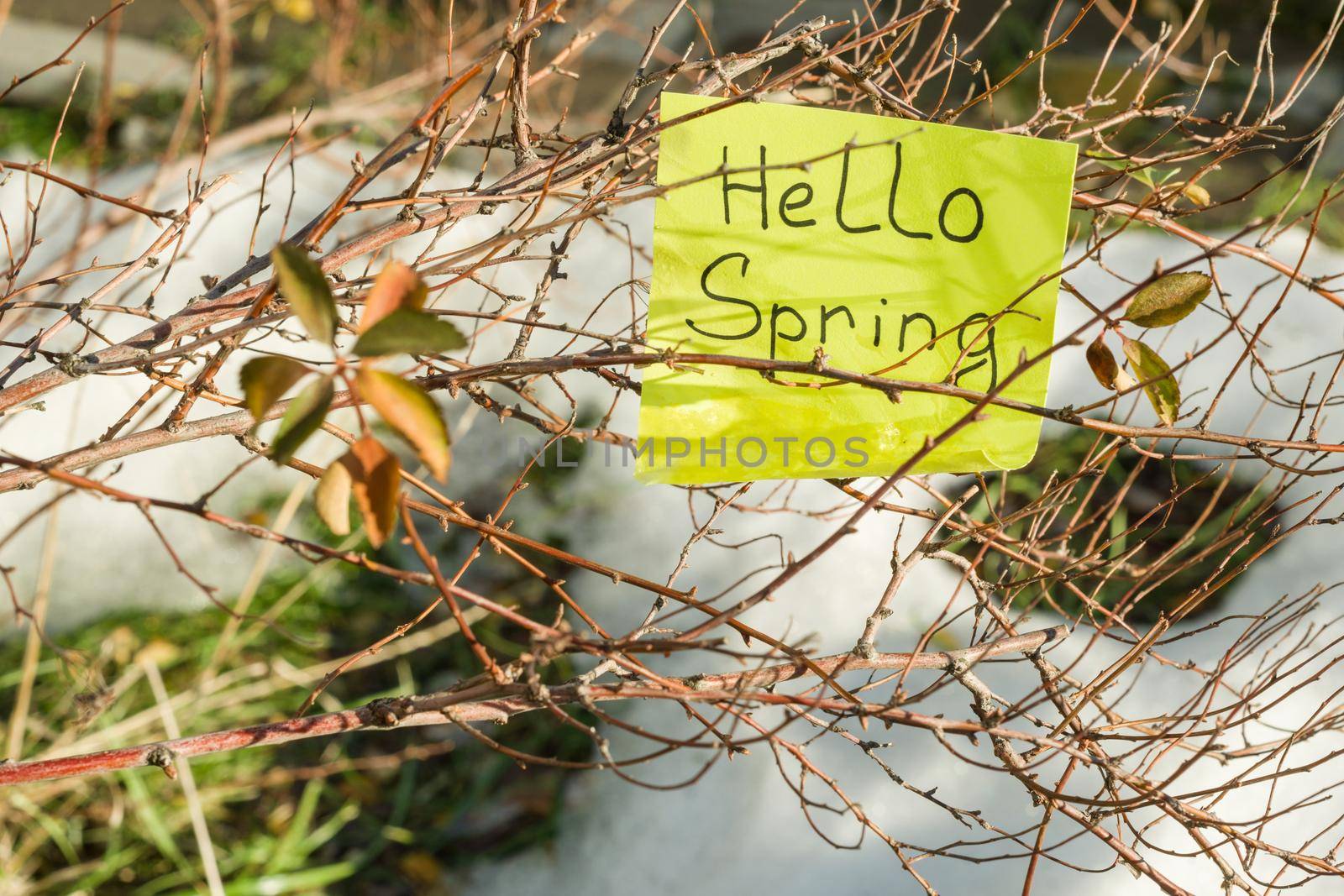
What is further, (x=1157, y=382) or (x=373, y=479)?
(x=1157, y=382)

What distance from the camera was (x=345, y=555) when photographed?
0.54m

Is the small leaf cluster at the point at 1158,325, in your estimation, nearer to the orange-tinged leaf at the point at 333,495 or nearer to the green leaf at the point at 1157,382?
the green leaf at the point at 1157,382

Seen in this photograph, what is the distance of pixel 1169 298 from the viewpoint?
0.65 m

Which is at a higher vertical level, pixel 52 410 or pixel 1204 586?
pixel 1204 586

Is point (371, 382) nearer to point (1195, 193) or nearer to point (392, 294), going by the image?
point (392, 294)

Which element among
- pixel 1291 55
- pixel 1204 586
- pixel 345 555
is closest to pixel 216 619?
pixel 345 555

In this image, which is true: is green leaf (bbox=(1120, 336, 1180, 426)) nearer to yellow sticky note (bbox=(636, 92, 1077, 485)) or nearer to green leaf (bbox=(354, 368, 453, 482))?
yellow sticky note (bbox=(636, 92, 1077, 485))

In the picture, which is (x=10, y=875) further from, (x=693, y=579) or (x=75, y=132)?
(x=75, y=132)

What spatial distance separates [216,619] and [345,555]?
4.49 ft

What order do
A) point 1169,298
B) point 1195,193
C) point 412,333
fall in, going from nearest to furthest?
point 412,333 < point 1169,298 < point 1195,193

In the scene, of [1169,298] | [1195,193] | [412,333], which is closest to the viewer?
[412,333]

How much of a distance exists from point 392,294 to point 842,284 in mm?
388

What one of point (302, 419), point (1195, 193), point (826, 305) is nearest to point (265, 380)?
point (302, 419)

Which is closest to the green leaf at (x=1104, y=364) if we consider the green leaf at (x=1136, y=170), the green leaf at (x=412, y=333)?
the green leaf at (x=1136, y=170)
